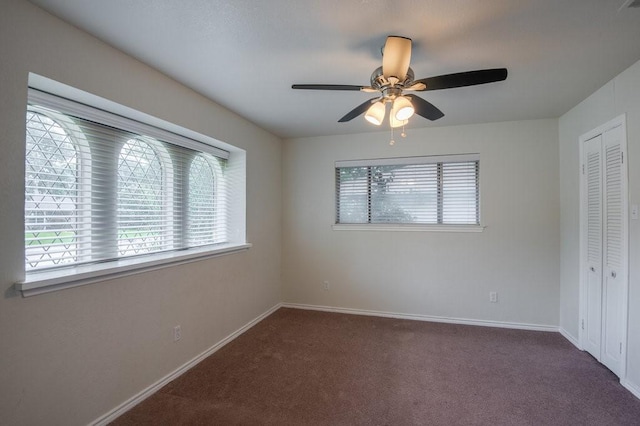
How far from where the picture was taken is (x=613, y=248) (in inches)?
93.0

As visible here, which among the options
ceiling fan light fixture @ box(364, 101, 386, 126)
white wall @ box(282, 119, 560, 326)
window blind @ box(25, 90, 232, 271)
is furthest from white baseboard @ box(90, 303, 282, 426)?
ceiling fan light fixture @ box(364, 101, 386, 126)

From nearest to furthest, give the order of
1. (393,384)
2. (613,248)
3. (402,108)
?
(402,108) < (393,384) < (613,248)

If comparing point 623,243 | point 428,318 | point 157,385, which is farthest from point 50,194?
point 623,243

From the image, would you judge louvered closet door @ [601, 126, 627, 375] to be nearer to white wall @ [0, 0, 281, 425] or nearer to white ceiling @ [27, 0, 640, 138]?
white ceiling @ [27, 0, 640, 138]

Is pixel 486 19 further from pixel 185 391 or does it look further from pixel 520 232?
pixel 185 391

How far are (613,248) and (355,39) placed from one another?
Answer: 2568 mm

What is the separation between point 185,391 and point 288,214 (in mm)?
2420

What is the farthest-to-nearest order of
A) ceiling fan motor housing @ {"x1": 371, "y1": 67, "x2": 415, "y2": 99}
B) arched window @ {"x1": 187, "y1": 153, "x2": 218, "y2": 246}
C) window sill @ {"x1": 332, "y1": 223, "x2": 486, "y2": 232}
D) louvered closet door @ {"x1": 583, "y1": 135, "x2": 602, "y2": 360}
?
window sill @ {"x1": 332, "y1": 223, "x2": 486, "y2": 232}
arched window @ {"x1": 187, "y1": 153, "x2": 218, "y2": 246}
louvered closet door @ {"x1": 583, "y1": 135, "x2": 602, "y2": 360}
ceiling fan motor housing @ {"x1": 371, "y1": 67, "x2": 415, "y2": 99}

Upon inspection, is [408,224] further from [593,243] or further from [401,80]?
[401,80]

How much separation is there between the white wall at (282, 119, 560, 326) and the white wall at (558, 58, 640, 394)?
0.12 m

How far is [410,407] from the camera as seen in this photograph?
1991 mm

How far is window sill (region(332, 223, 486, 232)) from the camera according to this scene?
3480 millimetres

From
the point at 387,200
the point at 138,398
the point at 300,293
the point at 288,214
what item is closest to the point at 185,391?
the point at 138,398

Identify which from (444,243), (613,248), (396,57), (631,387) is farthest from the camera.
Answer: (444,243)
